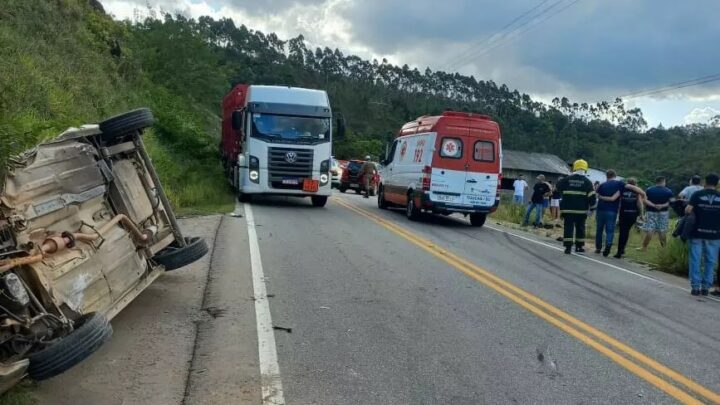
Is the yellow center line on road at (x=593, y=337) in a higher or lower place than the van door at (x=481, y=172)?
lower

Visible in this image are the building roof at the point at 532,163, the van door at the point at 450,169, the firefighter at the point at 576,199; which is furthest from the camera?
the building roof at the point at 532,163

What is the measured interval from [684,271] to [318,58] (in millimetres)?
98028

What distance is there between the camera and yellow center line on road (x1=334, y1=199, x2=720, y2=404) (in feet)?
16.4

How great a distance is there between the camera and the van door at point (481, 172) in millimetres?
15750

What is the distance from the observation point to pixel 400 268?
366 inches

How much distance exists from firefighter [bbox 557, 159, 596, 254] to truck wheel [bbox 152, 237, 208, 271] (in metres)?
8.23

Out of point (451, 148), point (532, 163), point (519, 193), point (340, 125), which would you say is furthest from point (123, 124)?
point (532, 163)

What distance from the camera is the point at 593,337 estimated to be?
626 cm

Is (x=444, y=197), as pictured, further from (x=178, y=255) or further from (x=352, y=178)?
(x=352, y=178)

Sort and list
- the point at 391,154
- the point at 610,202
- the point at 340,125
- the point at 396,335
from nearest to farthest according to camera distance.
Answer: the point at 396,335, the point at 610,202, the point at 340,125, the point at 391,154

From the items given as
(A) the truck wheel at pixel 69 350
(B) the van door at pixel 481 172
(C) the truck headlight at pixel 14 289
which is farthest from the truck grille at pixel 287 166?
(C) the truck headlight at pixel 14 289

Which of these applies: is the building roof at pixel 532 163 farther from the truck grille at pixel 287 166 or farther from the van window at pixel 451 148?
the van window at pixel 451 148

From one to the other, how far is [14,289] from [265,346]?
210 centimetres

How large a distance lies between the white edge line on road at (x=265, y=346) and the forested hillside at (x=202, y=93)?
2845mm
